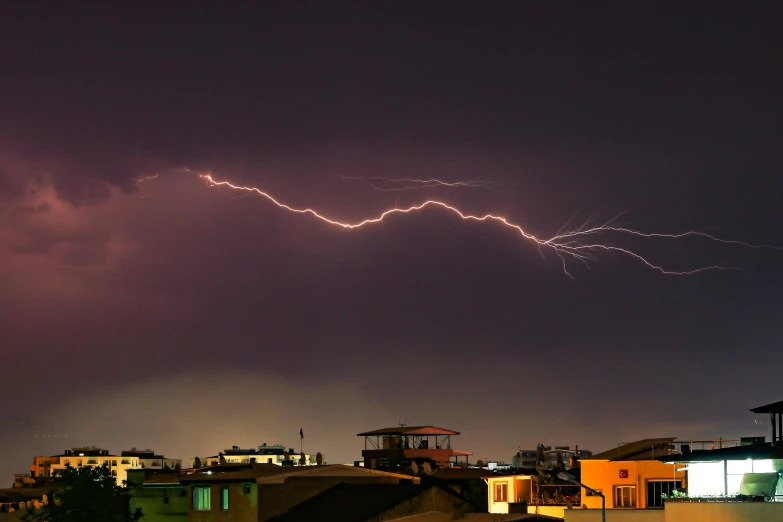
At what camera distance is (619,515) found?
38.4m

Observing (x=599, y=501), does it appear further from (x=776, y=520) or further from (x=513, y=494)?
(x=776, y=520)

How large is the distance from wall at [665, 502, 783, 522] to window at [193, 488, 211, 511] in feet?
103

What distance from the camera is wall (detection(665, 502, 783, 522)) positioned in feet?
107

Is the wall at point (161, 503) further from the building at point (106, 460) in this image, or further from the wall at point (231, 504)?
the building at point (106, 460)

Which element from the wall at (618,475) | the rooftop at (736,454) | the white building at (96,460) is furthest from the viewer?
the white building at (96,460)

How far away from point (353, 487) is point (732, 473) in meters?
25.5

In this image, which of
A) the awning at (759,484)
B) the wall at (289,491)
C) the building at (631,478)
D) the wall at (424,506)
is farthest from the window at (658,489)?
the wall at (289,491)

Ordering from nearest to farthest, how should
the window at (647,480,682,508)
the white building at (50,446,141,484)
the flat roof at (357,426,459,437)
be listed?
the window at (647,480,682,508), the flat roof at (357,426,459,437), the white building at (50,446,141,484)

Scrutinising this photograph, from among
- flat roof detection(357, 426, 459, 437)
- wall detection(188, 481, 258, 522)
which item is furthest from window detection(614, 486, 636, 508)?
flat roof detection(357, 426, 459, 437)

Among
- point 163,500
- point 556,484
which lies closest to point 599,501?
point 556,484

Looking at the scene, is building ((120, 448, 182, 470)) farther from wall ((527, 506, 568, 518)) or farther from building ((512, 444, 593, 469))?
wall ((527, 506, 568, 518))

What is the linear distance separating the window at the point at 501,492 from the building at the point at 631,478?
21.9 ft

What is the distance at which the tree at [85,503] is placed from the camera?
2542 inches

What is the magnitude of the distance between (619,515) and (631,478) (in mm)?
9609
